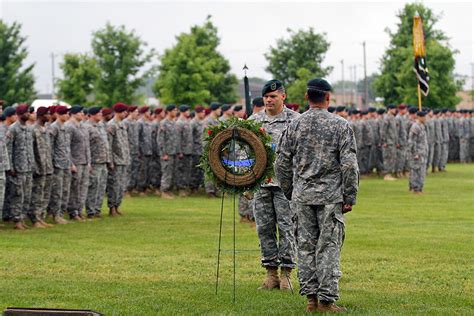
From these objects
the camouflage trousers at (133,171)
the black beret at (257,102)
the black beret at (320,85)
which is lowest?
the camouflage trousers at (133,171)

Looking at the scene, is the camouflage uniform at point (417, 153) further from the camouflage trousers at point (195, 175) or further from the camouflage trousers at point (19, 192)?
the camouflage trousers at point (19, 192)

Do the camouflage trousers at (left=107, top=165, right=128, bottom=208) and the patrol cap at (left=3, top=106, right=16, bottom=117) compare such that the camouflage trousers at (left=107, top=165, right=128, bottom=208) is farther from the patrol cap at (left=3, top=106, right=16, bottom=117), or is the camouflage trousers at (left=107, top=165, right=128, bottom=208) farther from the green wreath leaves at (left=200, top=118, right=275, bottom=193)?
the green wreath leaves at (left=200, top=118, right=275, bottom=193)

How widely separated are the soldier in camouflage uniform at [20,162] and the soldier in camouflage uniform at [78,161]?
169 centimetres

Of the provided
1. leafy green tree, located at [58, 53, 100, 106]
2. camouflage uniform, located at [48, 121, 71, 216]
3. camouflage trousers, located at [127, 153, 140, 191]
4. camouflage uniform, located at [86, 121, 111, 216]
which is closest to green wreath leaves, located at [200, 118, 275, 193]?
camouflage uniform, located at [48, 121, 71, 216]

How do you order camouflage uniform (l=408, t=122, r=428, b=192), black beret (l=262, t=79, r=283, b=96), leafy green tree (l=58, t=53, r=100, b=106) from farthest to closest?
leafy green tree (l=58, t=53, r=100, b=106) < camouflage uniform (l=408, t=122, r=428, b=192) < black beret (l=262, t=79, r=283, b=96)

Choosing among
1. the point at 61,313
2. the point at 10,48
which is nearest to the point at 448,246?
the point at 61,313

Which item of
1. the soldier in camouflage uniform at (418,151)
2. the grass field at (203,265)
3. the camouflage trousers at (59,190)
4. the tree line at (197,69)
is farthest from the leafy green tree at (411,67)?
the camouflage trousers at (59,190)

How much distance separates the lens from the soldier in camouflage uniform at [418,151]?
2953 cm

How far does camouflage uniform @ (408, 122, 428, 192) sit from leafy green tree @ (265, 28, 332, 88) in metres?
28.7

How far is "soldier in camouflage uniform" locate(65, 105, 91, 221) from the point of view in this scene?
73.1ft

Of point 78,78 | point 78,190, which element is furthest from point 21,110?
point 78,78

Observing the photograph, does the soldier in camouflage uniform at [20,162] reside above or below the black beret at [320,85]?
below

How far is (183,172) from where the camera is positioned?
30.3 m

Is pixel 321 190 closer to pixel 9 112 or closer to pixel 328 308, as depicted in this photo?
pixel 328 308
